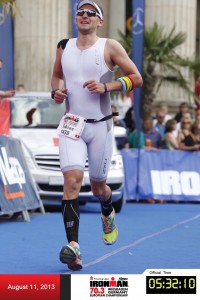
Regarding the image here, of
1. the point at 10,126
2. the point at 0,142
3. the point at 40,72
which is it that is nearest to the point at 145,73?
the point at 40,72

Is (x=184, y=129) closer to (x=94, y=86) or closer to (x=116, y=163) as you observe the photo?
(x=116, y=163)

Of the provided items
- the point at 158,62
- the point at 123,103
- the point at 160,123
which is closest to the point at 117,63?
the point at 160,123

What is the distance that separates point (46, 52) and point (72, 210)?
22998 mm

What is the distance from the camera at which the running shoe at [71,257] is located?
33.6ft

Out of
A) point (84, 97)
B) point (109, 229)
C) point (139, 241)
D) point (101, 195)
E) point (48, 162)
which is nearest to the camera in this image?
point (84, 97)

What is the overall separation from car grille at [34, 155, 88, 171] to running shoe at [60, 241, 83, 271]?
922 cm

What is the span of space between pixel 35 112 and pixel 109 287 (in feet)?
43.3

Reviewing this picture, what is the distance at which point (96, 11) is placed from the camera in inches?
424

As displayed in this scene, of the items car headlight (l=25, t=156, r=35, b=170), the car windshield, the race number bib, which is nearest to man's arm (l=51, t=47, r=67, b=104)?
the race number bib

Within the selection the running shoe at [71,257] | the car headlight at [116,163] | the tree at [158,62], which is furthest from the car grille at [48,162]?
the tree at [158,62]

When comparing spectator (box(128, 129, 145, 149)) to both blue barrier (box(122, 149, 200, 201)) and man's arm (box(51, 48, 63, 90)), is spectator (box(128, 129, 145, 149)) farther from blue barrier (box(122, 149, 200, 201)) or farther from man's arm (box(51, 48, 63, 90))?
man's arm (box(51, 48, 63, 90))

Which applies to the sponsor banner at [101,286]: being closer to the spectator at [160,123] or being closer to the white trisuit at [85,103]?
the white trisuit at [85,103]

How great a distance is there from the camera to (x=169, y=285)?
7.61 meters

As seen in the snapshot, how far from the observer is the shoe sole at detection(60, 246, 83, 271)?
10.2 metres
